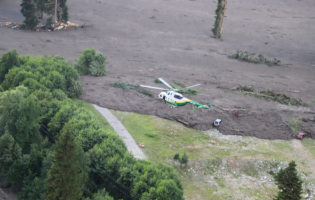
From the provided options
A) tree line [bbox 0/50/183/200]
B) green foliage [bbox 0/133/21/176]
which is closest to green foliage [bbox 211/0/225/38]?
tree line [bbox 0/50/183/200]

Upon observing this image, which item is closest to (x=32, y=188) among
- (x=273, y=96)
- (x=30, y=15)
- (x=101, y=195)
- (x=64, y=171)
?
(x=101, y=195)

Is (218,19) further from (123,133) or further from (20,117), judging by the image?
(20,117)

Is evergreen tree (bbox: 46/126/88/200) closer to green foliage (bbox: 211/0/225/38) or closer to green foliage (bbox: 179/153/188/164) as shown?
green foliage (bbox: 179/153/188/164)

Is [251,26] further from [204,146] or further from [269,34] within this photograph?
[204,146]

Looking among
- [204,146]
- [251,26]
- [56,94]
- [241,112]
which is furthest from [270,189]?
[251,26]

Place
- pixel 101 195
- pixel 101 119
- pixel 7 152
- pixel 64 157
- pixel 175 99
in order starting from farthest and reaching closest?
pixel 175 99 → pixel 101 119 → pixel 7 152 → pixel 101 195 → pixel 64 157

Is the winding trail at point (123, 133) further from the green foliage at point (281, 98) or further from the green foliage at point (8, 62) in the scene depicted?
the green foliage at point (281, 98)
